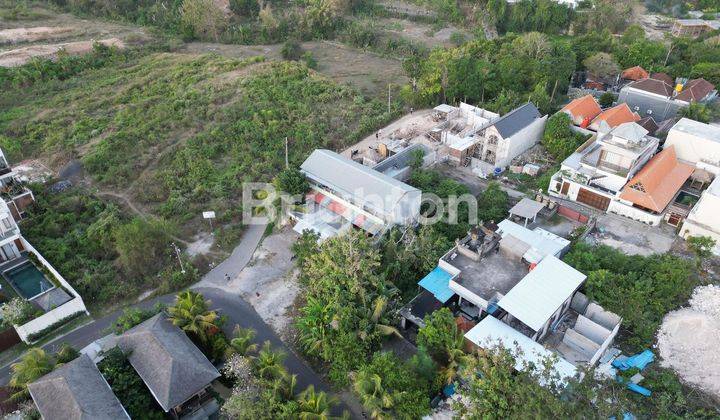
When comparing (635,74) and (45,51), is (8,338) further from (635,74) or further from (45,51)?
(635,74)

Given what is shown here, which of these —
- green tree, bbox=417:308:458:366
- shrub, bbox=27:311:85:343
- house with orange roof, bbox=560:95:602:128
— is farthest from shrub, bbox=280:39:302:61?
green tree, bbox=417:308:458:366

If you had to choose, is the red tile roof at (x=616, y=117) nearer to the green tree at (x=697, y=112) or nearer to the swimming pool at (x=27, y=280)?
the green tree at (x=697, y=112)

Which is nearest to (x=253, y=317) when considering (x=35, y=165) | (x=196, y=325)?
(x=196, y=325)

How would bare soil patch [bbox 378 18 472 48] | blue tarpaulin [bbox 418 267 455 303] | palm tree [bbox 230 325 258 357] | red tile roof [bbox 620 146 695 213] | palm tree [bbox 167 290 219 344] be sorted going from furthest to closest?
1. bare soil patch [bbox 378 18 472 48]
2. red tile roof [bbox 620 146 695 213]
3. blue tarpaulin [bbox 418 267 455 303]
4. palm tree [bbox 167 290 219 344]
5. palm tree [bbox 230 325 258 357]

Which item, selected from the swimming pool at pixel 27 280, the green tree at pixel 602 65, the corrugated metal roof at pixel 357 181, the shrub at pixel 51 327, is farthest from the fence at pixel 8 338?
the green tree at pixel 602 65

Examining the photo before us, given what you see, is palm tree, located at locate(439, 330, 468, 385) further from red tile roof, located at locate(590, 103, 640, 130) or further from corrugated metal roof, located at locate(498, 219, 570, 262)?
red tile roof, located at locate(590, 103, 640, 130)

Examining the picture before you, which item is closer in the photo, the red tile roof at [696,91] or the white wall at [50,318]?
the white wall at [50,318]

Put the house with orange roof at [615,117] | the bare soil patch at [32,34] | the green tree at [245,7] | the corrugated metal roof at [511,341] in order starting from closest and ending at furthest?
the corrugated metal roof at [511,341] < the house with orange roof at [615,117] < the bare soil patch at [32,34] < the green tree at [245,7]

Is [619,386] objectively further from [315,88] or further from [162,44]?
[162,44]
